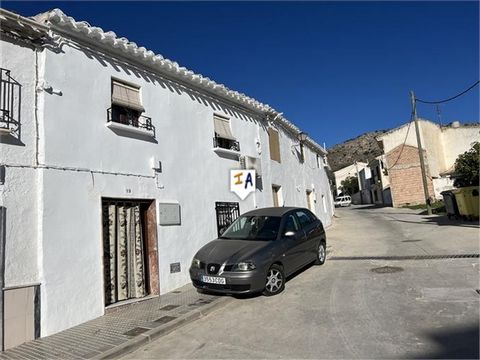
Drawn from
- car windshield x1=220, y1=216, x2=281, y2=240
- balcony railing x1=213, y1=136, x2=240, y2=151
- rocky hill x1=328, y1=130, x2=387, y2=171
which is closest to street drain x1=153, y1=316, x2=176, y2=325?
car windshield x1=220, y1=216, x2=281, y2=240

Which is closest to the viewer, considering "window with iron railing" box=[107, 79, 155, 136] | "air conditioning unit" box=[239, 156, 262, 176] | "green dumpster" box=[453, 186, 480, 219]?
"window with iron railing" box=[107, 79, 155, 136]

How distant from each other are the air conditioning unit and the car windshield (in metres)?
3.04

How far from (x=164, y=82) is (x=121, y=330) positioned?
5.50m

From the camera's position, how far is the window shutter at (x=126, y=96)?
775 cm

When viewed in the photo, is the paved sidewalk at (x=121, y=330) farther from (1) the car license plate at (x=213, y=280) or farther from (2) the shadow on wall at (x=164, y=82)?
(2) the shadow on wall at (x=164, y=82)

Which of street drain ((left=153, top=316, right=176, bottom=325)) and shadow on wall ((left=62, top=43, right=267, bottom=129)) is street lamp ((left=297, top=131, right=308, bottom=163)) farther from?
street drain ((left=153, top=316, right=176, bottom=325))

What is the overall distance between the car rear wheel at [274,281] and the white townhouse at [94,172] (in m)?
2.32

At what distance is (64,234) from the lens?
6277mm

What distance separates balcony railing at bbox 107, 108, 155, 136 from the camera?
25.7 ft

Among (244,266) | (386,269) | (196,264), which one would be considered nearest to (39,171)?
(196,264)

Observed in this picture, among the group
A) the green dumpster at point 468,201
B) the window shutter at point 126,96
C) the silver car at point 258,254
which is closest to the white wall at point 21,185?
the window shutter at point 126,96

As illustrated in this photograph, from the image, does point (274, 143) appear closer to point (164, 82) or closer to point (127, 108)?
point (164, 82)

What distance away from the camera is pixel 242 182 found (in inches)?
451

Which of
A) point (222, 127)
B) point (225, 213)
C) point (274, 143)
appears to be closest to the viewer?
point (225, 213)
